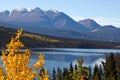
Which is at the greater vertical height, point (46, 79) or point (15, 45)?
point (15, 45)

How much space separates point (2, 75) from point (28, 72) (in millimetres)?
934

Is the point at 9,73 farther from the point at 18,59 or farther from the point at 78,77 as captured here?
the point at 78,77

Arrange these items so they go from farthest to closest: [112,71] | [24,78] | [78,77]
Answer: [112,71], [78,77], [24,78]

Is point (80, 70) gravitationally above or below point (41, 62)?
below

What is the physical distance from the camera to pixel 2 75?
12531 mm

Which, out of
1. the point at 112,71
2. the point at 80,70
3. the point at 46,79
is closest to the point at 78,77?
the point at 80,70

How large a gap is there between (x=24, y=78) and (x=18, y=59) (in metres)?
0.77

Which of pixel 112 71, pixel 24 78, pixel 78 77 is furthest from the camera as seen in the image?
pixel 112 71

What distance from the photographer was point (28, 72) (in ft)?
41.1

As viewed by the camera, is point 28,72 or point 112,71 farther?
point 112,71

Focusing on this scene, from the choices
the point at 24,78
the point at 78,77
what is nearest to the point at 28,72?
the point at 24,78

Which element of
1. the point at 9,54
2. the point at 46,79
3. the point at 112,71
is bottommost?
the point at 112,71

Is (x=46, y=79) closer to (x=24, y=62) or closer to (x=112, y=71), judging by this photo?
(x=24, y=62)

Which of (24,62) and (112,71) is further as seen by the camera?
(112,71)
